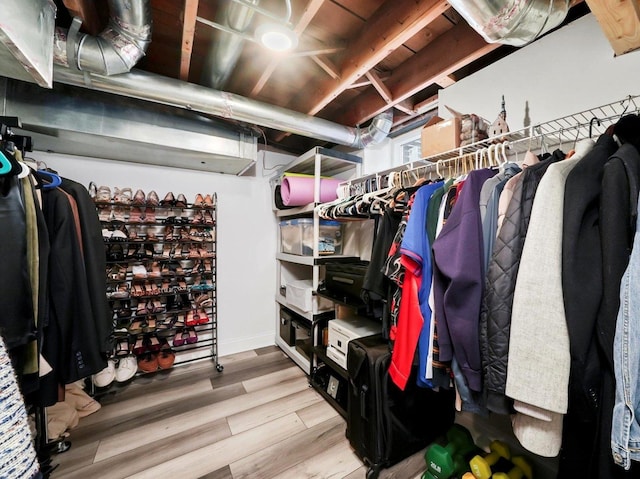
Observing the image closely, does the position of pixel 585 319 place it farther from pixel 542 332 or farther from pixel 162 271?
pixel 162 271

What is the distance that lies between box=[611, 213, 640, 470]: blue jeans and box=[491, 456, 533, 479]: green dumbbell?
34.0 inches

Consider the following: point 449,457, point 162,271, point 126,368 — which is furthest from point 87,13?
point 449,457

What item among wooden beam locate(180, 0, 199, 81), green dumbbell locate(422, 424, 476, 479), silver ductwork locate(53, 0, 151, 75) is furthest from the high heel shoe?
green dumbbell locate(422, 424, 476, 479)

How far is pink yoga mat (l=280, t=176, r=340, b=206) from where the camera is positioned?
224 centimetres

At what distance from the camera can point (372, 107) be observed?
84.2 inches

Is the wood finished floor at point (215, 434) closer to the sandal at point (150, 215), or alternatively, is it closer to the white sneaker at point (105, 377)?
the white sneaker at point (105, 377)

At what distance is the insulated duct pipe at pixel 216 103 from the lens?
56.8 inches

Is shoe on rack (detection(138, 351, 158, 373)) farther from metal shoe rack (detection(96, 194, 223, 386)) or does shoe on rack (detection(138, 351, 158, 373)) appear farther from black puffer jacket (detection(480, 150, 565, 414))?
black puffer jacket (detection(480, 150, 565, 414))

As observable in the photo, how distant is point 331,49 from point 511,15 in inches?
37.4

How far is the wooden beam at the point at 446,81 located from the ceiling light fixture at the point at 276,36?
104cm

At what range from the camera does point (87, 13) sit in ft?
4.28

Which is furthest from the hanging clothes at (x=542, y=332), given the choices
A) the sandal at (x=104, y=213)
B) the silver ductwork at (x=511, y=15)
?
the sandal at (x=104, y=213)

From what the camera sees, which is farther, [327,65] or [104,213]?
[104,213]

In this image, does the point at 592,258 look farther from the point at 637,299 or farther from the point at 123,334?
the point at 123,334
